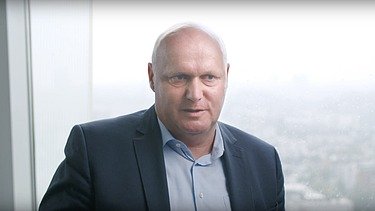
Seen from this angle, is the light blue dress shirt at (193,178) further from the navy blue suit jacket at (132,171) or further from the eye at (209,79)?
the eye at (209,79)

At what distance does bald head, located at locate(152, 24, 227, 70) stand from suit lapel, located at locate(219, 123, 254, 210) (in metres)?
0.25

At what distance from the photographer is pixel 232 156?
0.98 m

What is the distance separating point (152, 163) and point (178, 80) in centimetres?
22

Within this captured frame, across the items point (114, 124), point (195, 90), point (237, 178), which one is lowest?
point (237, 178)

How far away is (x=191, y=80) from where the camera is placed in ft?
2.88

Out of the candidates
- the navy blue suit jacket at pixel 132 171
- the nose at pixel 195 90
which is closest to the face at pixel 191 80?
the nose at pixel 195 90

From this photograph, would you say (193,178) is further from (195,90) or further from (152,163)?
(195,90)

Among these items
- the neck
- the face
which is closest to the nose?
the face

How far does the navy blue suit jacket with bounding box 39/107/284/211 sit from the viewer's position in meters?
0.88

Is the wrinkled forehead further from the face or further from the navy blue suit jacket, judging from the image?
the navy blue suit jacket

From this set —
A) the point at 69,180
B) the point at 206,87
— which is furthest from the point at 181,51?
the point at 69,180

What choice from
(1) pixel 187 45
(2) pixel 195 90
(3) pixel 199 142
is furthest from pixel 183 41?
(3) pixel 199 142

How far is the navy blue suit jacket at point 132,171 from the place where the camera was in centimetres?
88

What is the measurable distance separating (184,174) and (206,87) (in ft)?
0.77
